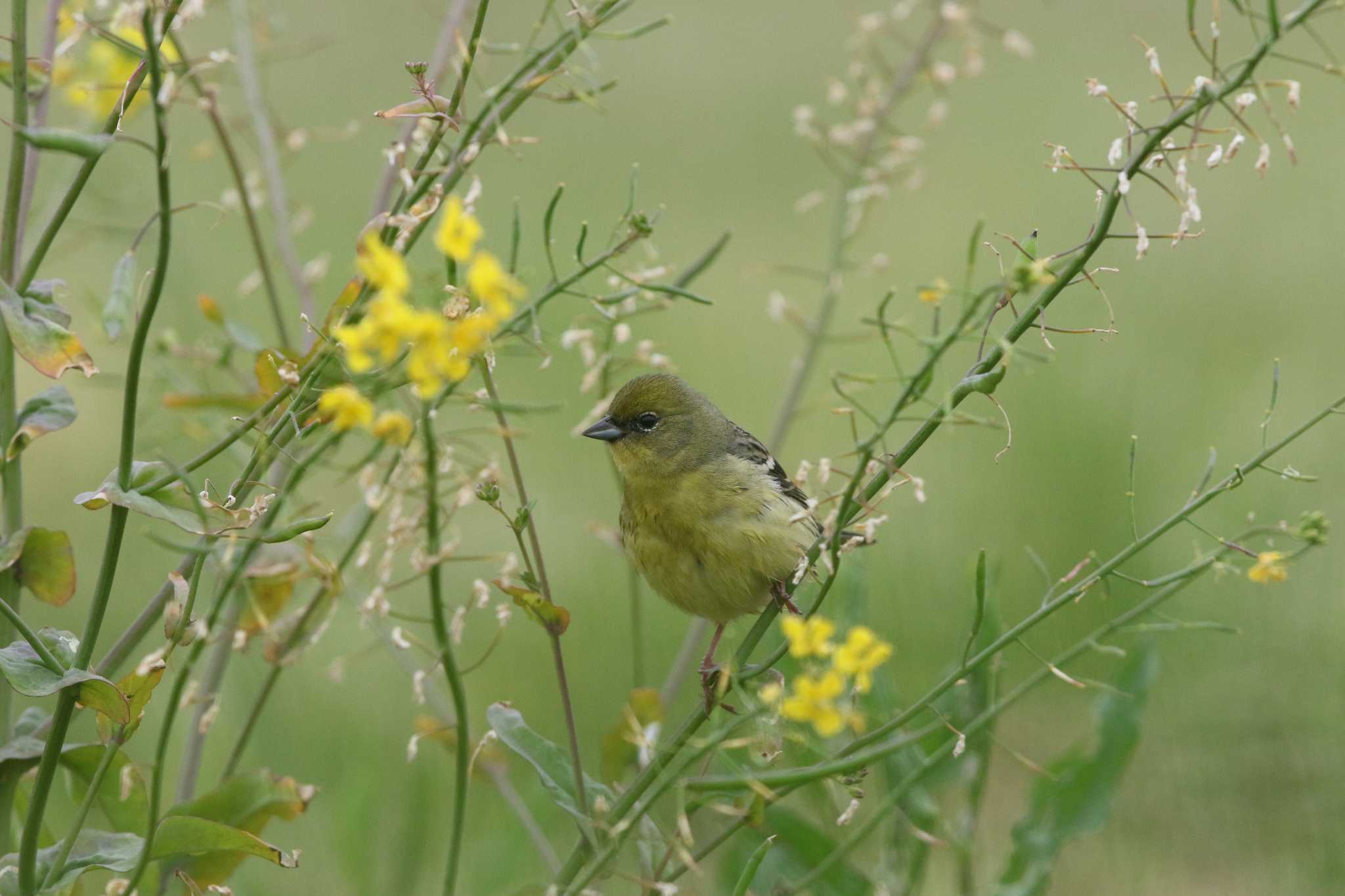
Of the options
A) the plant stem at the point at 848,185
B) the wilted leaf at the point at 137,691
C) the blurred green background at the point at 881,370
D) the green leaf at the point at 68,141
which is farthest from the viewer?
the blurred green background at the point at 881,370

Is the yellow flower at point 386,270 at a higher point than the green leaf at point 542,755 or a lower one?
higher

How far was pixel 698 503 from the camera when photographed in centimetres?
345

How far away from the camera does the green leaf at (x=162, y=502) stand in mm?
1820

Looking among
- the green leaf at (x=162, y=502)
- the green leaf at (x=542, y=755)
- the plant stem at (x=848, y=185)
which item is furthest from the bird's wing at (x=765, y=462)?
the green leaf at (x=162, y=502)

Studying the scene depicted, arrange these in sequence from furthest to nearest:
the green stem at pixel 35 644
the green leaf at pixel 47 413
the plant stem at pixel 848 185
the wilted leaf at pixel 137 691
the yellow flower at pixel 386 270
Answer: the plant stem at pixel 848 185, the green leaf at pixel 47 413, the wilted leaf at pixel 137 691, the green stem at pixel 35 644, the yellow flower at pixel 386 270

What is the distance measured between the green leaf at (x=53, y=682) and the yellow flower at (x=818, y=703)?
95 centimetres

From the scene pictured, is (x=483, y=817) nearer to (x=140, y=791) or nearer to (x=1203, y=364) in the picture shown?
(x=140, y=791)

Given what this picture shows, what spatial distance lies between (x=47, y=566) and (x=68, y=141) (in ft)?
2.88

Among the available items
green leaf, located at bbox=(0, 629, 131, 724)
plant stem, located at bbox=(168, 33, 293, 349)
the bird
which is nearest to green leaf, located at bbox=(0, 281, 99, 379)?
green leaf, located at bbox=(0, 629, 131, 724)

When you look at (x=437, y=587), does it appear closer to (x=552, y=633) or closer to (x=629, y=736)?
(x=552, y=633)

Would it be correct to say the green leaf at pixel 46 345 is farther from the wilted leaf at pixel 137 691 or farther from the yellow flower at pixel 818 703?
the yellow flower at pixel 818 703

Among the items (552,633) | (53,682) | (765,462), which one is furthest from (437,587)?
(765,462)

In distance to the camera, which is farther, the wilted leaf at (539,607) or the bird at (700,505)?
the bird at (700,505)

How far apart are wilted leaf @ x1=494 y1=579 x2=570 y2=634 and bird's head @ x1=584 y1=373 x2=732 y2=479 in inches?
57.8
